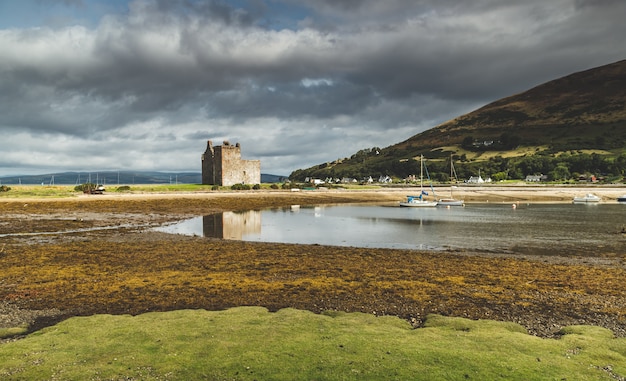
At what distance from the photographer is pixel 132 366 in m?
7.98

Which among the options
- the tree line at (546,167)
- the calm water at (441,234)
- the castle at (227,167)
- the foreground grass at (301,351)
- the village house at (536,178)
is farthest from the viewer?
the village house at (536,178)

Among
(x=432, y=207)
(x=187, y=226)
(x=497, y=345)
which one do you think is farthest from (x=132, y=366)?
(x=432, y=207)

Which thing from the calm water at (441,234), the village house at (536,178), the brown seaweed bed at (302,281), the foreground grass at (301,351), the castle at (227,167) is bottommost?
the calm water at (441,234)

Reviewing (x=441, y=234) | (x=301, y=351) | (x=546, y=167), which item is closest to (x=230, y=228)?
(x=441, y=234)

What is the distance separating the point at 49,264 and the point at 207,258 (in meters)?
7.77

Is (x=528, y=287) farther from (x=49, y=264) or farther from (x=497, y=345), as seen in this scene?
(x=49, y=264)

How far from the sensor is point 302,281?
1661 centimetres

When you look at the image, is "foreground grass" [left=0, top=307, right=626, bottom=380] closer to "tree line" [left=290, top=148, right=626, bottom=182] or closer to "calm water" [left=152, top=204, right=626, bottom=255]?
"calm water" [left=152, top=204, right=626, bottom=255]

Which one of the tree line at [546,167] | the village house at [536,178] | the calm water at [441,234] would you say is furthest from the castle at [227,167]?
the village house at [536,178]

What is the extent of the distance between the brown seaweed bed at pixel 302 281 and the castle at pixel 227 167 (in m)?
82.8

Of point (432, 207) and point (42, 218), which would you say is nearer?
point (42, 218)

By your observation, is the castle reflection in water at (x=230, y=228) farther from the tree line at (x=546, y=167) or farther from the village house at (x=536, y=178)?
the village house at (x=536, y=178)

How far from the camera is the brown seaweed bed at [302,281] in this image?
12.8m

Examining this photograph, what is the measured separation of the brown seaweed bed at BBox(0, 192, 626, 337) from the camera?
42.0ft
